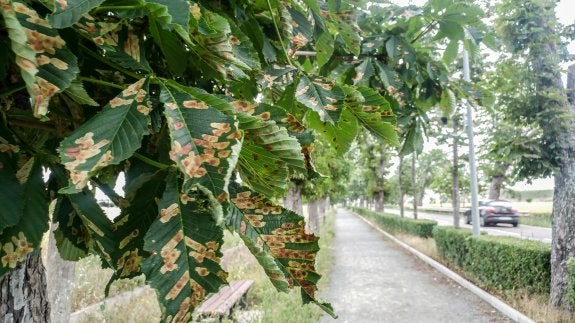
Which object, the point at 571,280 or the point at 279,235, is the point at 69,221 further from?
the point at 571,280

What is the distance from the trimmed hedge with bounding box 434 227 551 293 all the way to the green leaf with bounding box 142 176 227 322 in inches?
329

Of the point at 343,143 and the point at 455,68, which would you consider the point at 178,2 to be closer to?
the point at 343,143

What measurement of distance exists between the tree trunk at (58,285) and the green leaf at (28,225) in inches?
161

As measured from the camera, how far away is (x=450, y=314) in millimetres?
7512

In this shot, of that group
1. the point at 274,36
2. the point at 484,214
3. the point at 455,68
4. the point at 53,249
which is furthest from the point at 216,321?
the point at 484,214

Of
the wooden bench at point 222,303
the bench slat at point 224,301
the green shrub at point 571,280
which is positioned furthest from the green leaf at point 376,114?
the green shrub at point 571,280

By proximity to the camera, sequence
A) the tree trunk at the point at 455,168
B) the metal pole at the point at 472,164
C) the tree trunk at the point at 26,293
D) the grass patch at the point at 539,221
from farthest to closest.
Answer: the grass patch at the point at 539,221, the tree trunk at the point at 455,168, the metal pole at the point at 472,164, the tree trunk at the point at 26,293

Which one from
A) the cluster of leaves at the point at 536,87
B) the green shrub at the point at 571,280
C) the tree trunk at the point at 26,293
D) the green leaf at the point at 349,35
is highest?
the cluster of leaves at the point at 536,87

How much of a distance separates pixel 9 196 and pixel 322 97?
0.67 meters

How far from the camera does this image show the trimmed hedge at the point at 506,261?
750 centimetres

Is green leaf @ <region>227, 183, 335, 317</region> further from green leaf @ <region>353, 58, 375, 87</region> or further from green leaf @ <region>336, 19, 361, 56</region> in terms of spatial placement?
green leaf @ <region>353, 58, 375, 87</region>

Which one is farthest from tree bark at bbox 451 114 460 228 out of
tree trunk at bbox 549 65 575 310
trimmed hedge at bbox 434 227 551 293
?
tree trunk at bbox 549 65 575 310

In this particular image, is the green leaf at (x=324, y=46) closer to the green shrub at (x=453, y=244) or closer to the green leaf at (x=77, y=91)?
the green leaf at (x=77, y=91)

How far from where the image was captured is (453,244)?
1145 centimetres
